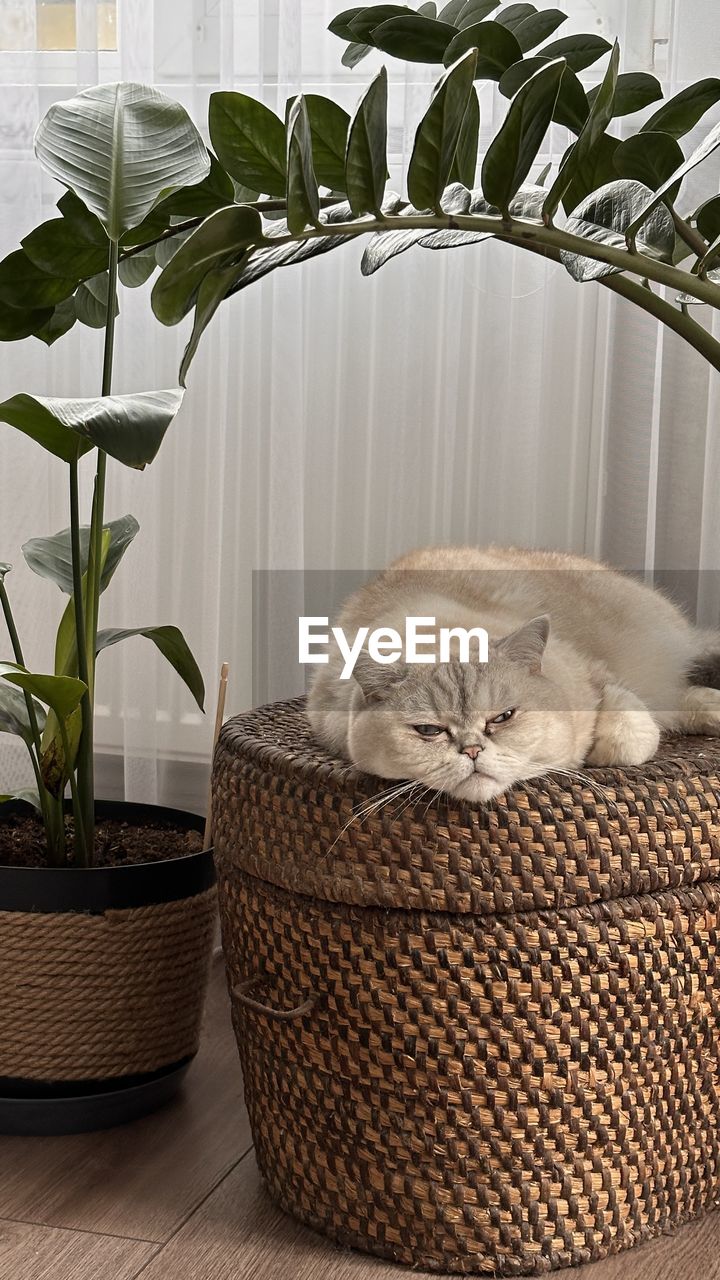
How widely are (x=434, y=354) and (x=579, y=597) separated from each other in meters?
0.58

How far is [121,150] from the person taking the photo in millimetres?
1221

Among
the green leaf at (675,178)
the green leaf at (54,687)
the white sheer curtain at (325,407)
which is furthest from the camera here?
the white sheer curtain at (325,407)

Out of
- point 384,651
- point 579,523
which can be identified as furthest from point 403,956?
point 579,523

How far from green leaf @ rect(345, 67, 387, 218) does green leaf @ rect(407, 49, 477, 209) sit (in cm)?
3

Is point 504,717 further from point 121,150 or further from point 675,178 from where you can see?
point 121,150

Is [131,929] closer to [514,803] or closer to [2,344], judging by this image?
[514,803]

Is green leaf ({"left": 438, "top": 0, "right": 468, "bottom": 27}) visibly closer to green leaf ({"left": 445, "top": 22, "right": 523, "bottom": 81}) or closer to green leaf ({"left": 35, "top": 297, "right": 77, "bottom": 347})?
green leaf ({"left": 445, "top": 22, "right": 523, "bottom": 81})

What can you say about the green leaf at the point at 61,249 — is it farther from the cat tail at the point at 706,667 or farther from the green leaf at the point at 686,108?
the cat tail at the point at 706,667

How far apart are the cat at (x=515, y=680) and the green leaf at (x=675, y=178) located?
0.34m

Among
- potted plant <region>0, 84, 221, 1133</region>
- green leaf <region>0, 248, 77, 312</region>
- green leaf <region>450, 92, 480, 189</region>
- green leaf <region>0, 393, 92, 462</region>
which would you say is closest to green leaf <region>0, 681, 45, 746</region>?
potted plant <region>0, 84, 221, 1133</region>

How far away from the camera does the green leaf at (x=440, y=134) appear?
35.2 inches

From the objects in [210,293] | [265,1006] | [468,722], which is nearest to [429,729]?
[468,722]

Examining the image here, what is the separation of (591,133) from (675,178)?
0.37 ft

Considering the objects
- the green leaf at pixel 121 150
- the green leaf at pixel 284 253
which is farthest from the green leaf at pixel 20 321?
the green leaf at pixel 284 253
